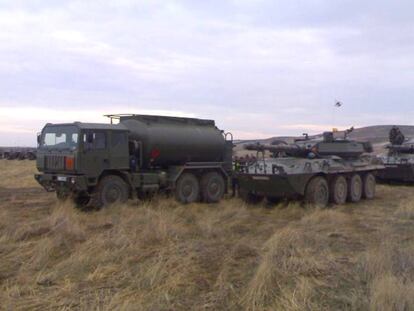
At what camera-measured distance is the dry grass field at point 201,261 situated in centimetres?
652

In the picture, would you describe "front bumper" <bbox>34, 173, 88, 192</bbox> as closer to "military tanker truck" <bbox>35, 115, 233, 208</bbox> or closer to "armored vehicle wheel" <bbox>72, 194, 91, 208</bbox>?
"military tanker truck" <bbox>35, 115, 233, 208</bbox>

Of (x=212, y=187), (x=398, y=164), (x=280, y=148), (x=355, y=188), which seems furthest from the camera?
(x=398, y=164)

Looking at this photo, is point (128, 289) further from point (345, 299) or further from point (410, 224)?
→ point (410, 224)

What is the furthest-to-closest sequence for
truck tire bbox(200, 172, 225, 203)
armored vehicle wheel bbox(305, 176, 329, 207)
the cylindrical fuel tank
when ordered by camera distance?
truck tire bbox(200, 172, 225, 203)
the cylindrical fuel tank
armored vehicle wheel bbox(305, 176, 329, 207)

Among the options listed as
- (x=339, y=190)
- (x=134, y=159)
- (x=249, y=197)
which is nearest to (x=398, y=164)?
(x=339, y=190)

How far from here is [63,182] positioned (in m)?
15.0

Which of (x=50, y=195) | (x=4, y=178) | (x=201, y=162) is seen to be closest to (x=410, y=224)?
(x=201, y=162)

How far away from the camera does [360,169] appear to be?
1855 centimetres

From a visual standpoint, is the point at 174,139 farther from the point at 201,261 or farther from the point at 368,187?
the point at 201,261

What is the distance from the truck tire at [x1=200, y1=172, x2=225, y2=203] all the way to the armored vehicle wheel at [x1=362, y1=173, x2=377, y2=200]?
175 inches

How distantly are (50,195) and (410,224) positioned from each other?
10962mm

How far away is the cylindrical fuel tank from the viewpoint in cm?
1645

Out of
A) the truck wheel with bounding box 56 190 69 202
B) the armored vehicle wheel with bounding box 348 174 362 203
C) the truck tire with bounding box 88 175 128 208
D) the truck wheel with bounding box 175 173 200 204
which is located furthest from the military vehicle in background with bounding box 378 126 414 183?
the truck wheel with bounding box 56 190 69 202

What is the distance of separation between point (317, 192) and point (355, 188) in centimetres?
242
